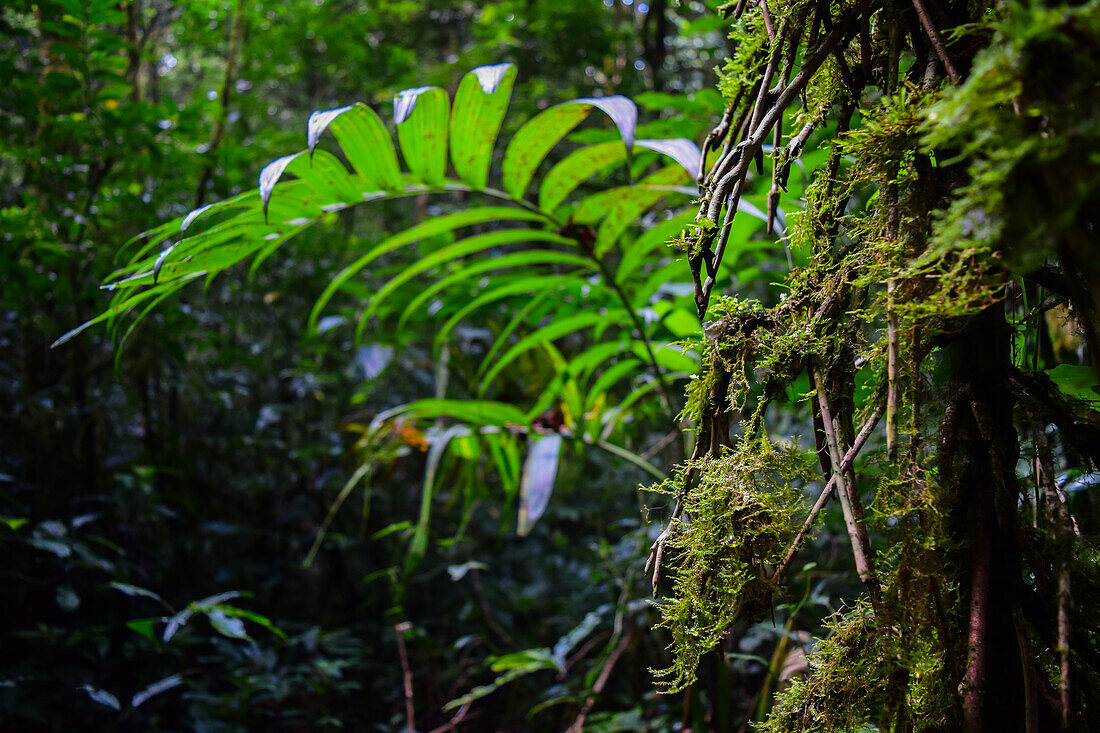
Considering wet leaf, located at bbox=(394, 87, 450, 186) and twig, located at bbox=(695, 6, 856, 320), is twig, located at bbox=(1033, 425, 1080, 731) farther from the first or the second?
wet leaf, located at bbox=(394, 87, 450, 186)

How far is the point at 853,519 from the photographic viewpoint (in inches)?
11.5

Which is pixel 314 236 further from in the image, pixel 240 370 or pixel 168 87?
pixel 168 87

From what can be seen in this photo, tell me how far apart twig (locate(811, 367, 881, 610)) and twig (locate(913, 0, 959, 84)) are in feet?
0.58

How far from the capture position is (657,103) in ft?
3.83

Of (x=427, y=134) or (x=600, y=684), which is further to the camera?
(x=600, y=684)

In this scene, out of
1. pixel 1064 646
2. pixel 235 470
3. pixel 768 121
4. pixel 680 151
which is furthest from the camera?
pixel 235 470

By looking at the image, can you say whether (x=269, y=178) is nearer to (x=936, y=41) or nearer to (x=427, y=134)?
(x=427, y=134)

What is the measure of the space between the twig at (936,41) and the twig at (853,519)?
177mm

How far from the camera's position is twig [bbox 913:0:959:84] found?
1.03ft

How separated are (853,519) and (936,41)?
24cm

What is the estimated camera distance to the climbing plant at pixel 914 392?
10.2 inches

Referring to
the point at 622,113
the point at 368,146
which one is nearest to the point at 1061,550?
the point at 622,113

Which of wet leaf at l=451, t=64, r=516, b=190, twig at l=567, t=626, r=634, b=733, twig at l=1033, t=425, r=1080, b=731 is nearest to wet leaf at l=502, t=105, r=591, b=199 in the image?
wet leaf at l=451, t=64, r=516, b=190

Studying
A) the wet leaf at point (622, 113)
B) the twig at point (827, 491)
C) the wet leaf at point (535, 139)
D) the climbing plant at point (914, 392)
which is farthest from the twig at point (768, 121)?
the wet leaf at point (535, 139)
